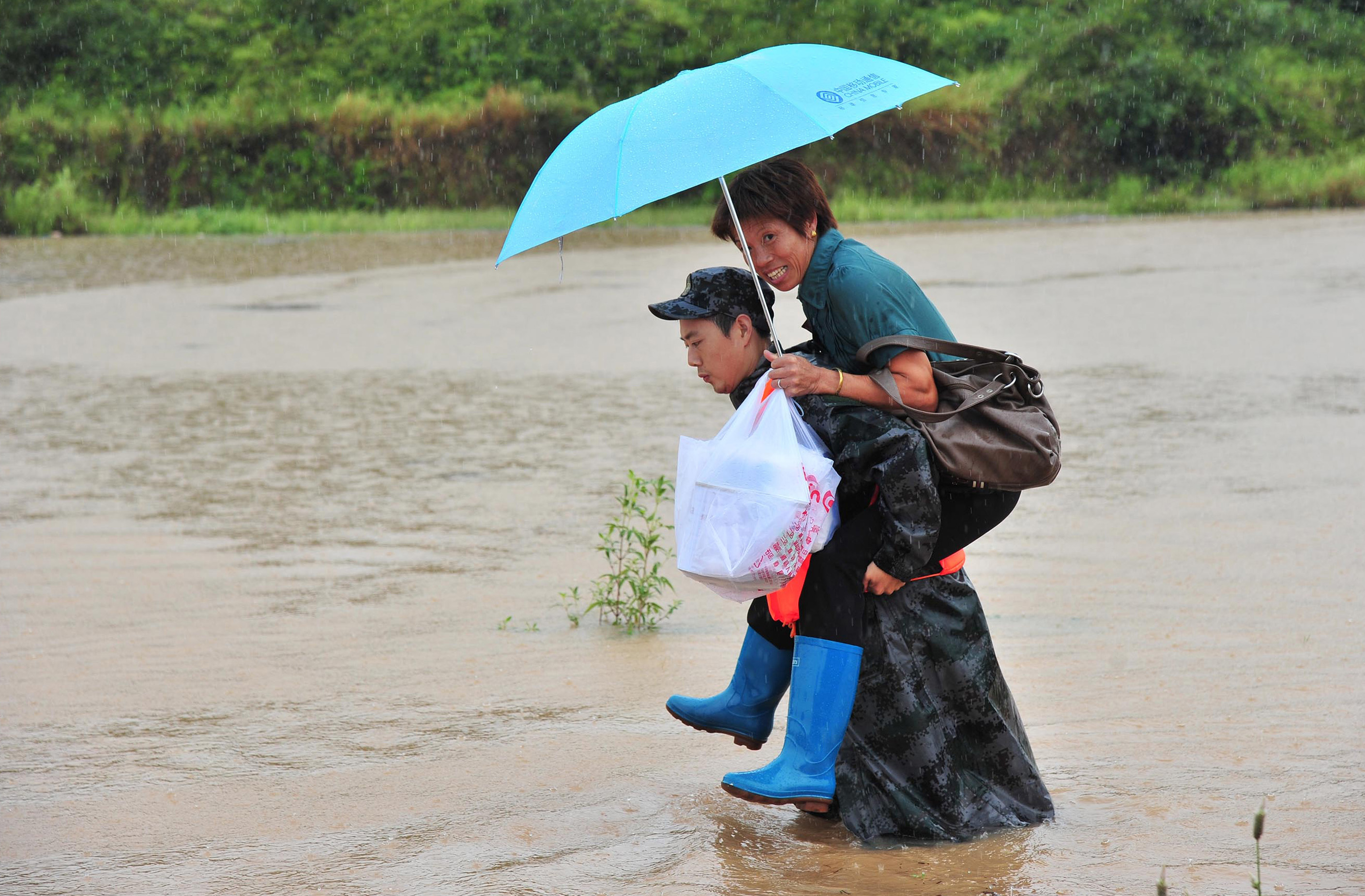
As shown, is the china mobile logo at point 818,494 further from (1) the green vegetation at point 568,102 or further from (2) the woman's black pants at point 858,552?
(1) the green vegetation at point 568,102

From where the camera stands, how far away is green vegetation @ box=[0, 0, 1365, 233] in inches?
971

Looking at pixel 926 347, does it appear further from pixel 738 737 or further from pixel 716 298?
pixel 738 737

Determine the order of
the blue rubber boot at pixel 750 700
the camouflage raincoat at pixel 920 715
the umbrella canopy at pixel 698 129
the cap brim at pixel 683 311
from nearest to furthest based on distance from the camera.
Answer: the umbrella canopy at pixel 698 129 → the camouflage raincoat at pixel 920 715 → the cap brim at pixel 683 311 → the blue rubber boot at pixel 750 700

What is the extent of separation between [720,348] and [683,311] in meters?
0.12

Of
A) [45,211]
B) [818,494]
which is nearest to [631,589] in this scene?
[818,494]

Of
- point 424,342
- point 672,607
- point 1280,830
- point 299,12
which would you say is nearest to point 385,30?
point 299,12

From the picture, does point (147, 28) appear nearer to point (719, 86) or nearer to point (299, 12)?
point (299, 12)

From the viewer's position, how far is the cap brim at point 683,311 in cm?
334

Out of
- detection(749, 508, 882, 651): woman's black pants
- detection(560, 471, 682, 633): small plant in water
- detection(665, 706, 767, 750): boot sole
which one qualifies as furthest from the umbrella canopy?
detection(560, 471, 682, 633): small plant in water

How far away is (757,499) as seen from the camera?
9.95 ft

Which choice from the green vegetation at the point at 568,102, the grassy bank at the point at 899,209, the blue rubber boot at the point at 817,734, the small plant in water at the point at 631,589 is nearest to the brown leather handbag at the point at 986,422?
the blue rubber boot at the point at 817,734

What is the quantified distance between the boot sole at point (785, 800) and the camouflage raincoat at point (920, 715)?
13 centimetres

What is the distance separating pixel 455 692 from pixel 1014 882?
81.8 inches

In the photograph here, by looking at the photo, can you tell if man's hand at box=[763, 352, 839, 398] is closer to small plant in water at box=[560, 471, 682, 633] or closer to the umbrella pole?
the umbrella pole
